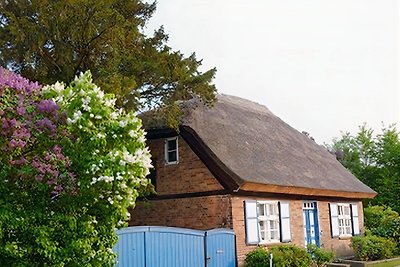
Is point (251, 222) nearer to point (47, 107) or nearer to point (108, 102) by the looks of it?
point (108, 102)

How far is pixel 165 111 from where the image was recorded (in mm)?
17406

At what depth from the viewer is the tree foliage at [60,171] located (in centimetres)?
826

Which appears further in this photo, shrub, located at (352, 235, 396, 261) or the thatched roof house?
shrub, located at (352, 235, 396, 261)

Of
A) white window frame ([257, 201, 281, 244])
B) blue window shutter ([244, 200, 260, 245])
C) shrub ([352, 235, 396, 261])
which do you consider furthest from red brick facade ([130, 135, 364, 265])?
shrub ([352, 235, 396, 261])

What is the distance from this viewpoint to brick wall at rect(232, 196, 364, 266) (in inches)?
714

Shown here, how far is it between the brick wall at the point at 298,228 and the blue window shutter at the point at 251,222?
0.39 feet

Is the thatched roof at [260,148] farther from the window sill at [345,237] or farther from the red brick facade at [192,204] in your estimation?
the window sill at [345,237]

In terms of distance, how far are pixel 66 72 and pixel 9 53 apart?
1.60m

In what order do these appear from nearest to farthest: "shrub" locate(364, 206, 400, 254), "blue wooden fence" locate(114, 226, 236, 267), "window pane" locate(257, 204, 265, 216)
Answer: "blue wooden fence" locate(114, 226, 236, 267)
"window pane" locate(257, 204, 265, 216)
"shrub" locate(364, 206, 400, 254)

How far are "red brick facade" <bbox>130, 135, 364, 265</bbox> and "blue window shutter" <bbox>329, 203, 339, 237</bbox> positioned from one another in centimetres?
271

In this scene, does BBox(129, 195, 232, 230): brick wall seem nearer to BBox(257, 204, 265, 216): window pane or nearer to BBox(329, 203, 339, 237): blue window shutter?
BBox(257, 204, 265, 216): window pane

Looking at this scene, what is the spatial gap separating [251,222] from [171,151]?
12.8ft

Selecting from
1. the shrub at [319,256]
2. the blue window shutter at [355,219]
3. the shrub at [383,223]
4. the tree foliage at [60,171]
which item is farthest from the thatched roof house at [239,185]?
the tree foliage at [60,171]

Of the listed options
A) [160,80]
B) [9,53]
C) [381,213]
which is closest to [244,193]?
[160,80]
